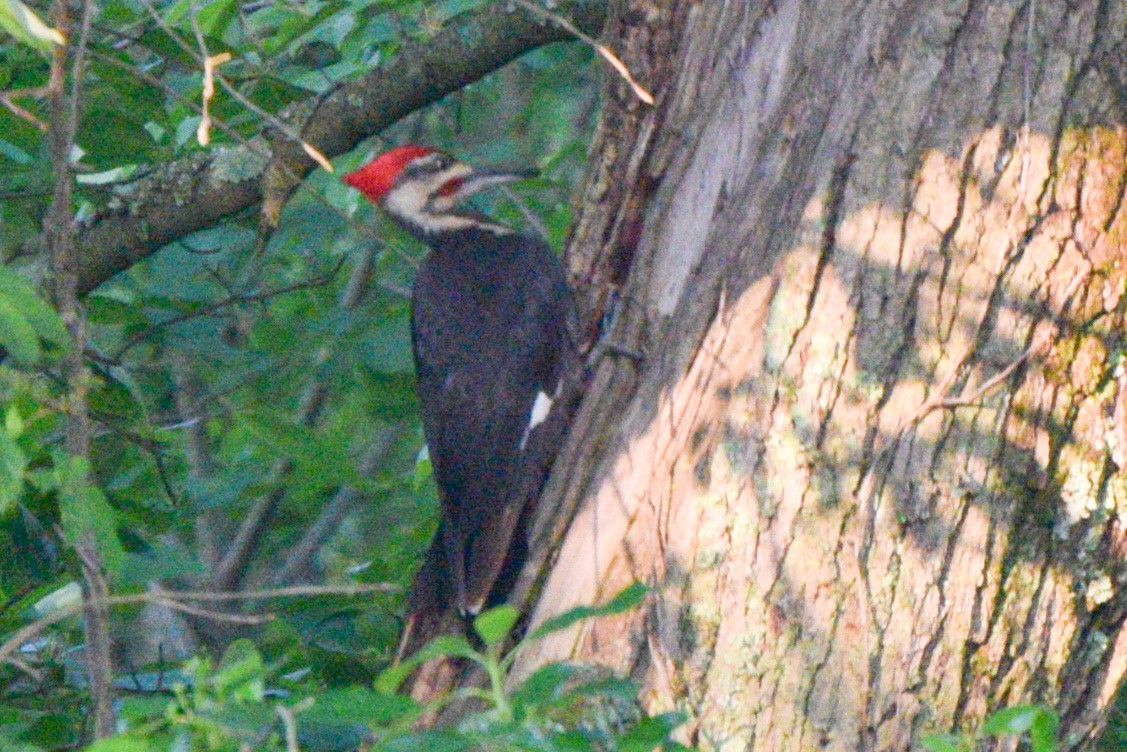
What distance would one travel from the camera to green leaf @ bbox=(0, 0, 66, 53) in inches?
55.0

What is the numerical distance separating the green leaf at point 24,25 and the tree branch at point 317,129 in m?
1.73

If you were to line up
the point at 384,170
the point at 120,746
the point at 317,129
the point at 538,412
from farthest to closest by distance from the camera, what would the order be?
the point at 384,170 → the point at 317,129 → the point at 538,412 → the point at 120,746

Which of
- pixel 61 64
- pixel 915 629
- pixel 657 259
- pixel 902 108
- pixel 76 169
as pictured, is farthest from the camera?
pixel 76 169

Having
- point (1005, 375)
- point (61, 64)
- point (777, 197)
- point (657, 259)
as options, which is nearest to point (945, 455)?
point (1005, 375)

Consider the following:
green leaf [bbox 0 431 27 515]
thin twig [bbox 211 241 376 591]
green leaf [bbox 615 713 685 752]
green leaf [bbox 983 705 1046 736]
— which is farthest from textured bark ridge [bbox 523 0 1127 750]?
thin twig [bbox 211 241 376 591]

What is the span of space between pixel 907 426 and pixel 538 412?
103 cm

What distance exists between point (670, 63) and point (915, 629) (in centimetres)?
124

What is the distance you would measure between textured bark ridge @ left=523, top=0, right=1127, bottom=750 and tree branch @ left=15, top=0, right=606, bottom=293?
1006 millimetres

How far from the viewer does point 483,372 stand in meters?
3.25

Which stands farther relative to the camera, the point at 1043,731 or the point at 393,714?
the point at 1043,731

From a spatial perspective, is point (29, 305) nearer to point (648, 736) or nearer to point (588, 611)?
point (588, 611)

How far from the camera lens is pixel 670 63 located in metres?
2.91

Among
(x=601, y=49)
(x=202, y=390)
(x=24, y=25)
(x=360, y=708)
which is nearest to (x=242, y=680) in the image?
(x=360, y=708)

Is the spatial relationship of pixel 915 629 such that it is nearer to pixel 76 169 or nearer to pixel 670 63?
pixel 670 63
